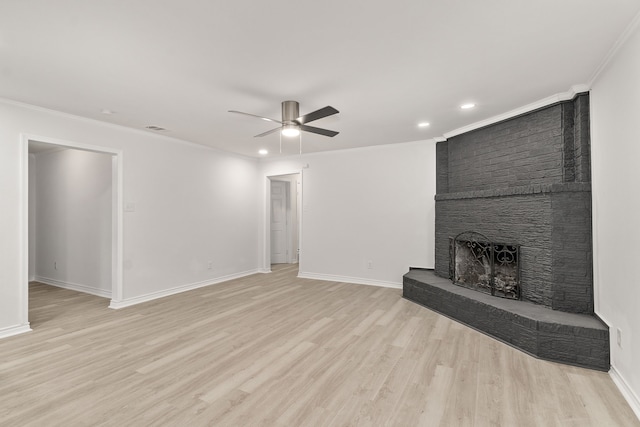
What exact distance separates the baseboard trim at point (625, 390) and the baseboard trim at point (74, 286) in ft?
19.0

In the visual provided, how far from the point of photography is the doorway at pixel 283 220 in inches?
303

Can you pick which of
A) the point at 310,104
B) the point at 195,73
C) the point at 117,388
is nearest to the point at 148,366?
the point at 117,388

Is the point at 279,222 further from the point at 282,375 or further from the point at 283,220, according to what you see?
the point at 282,375

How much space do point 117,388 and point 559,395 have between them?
3.09 metres

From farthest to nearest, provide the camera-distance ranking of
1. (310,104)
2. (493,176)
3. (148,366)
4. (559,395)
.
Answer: (493,176), (310,104), (148,366), (559,395)

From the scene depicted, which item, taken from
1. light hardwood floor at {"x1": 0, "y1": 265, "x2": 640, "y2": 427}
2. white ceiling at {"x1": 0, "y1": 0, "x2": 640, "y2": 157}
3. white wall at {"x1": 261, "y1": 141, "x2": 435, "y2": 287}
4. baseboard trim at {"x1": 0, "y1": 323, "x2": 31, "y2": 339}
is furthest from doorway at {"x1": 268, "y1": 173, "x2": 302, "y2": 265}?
baseboard trim at {"x1": 0, "y1": 323, "x2": 31, "y2": 339}

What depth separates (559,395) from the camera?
209 cm

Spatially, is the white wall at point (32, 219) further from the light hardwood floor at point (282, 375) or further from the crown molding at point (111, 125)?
the crown molding at point (111, 125)

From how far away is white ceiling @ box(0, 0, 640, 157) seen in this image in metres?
1.77

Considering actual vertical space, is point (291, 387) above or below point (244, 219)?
below

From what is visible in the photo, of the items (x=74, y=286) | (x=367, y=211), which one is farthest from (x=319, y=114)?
(x=74, y=286)

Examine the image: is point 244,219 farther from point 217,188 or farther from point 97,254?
point 97,254

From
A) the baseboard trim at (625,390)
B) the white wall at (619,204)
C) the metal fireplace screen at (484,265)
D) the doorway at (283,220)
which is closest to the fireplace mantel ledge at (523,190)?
the white wall at (619,204)

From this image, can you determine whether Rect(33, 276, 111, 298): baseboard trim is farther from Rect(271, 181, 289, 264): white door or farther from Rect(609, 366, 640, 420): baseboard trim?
Rect(609, 366, 640, 420): baseboard trim
